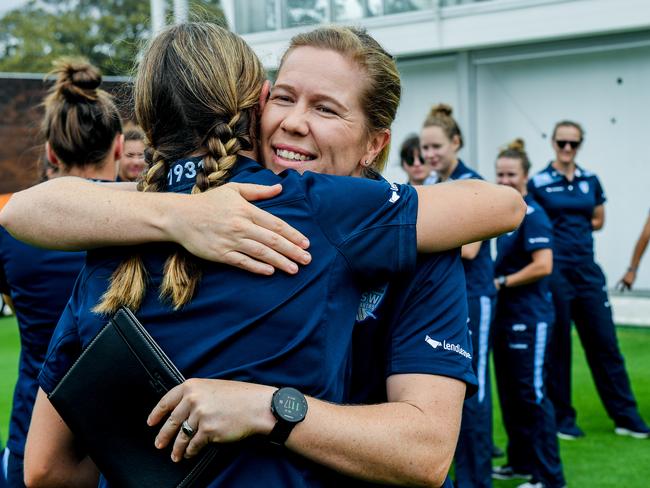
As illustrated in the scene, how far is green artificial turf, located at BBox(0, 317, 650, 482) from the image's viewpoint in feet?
18.8

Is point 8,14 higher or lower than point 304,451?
higher

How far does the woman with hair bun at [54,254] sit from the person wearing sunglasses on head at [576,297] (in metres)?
4.57

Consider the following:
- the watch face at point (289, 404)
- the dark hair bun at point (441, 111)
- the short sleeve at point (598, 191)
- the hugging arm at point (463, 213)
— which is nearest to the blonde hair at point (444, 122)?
the dark hair bun at point (441, 111)

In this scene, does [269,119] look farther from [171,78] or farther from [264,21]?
[264,21]

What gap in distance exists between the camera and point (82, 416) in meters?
1.65

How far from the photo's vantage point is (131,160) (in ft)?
18.5

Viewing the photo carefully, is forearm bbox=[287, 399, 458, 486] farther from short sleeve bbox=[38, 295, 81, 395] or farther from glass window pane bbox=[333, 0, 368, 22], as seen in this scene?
glass window pane bbox=[333, 0, 368, 22]

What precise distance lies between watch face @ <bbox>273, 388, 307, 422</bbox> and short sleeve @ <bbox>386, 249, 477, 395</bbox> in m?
0.28

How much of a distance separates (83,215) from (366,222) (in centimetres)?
59

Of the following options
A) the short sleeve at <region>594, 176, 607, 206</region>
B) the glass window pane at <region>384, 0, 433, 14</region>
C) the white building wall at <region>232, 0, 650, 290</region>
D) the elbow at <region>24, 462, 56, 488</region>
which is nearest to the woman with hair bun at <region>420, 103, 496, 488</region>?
the short sleeve at <region>594, 176, 607, 206</region>

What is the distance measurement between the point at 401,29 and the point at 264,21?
3.09 metres

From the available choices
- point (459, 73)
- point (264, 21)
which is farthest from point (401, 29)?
point (264, 21)

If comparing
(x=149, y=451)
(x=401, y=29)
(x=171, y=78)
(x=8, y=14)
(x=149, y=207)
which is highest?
(x=8, y=14)

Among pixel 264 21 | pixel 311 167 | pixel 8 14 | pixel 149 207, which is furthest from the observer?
pixel 8 14
